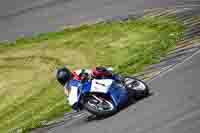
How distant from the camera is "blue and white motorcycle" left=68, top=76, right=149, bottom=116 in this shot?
1825 centimetres

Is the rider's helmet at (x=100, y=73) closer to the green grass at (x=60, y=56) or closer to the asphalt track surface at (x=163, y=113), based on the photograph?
the asphalt track surface at (x=163, y=113)

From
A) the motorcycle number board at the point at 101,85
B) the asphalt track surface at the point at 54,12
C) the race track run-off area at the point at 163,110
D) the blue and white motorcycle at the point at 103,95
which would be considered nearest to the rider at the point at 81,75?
the blue and white motorcycle at the point at 103,95

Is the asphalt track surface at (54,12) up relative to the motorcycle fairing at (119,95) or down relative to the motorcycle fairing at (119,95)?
down

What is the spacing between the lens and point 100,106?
18.4m

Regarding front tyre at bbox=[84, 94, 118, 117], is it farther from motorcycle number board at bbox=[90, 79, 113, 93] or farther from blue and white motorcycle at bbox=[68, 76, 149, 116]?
motorcycle number board at bbox=[90, 79, 113, 93]

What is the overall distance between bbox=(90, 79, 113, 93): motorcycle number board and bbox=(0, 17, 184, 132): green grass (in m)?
3.26

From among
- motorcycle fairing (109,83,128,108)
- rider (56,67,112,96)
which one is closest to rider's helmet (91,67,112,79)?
rider (56,67,112,96)

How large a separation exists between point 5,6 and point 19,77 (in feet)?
40.3

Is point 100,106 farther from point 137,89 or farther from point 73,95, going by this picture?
point 137,89

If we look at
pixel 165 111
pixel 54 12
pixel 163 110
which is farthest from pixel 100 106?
pixel 54 12

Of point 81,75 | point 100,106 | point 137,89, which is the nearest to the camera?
point 100,106

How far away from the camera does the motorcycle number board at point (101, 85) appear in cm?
1831

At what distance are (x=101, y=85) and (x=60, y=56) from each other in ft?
34.0

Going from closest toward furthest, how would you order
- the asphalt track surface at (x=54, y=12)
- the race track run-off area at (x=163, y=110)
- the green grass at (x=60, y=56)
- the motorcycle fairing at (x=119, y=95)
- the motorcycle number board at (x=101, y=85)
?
the race track run-off area at (x=163, y=110), the motorcycle fairing at (x=119, y=95), the motorcycle number board at (x=101, y=85), the green grass at (x=60, y=56), the asphalt track surface at (x=54, y=12)
